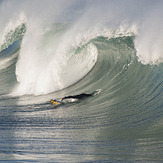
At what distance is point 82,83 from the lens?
46.6ft

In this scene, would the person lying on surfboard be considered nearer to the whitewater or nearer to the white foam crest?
the whitewater

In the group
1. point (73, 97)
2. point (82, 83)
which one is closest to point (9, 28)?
point (82, 83)

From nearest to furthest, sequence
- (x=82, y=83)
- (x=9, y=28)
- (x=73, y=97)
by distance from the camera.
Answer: (x=73, y=97), (x=82, y=83), (x=9, y=28)

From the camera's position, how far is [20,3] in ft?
73.4

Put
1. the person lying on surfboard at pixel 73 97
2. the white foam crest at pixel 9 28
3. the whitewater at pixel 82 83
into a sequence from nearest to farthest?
1. the whitewater at pixel 82 83
2. the person lying on surfboard at pixel 73 97
3. the white foam crest at pixel 9 28

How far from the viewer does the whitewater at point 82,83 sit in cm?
766

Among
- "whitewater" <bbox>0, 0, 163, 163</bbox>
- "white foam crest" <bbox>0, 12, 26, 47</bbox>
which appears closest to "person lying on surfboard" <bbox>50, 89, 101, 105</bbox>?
"whitewater" <bbox>0, 0, 163, 163</bbox>

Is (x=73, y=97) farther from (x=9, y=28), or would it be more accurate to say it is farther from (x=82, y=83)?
(x=9, y=28)

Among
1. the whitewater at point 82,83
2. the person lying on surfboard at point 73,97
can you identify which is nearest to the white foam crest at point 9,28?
the whitewater at point 82,83

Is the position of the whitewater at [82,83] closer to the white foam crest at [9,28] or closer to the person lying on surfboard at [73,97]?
the white foam crest at [9,28]

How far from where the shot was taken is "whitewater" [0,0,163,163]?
7656 millimetres

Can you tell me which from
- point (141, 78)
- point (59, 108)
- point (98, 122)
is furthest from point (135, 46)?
point (98, 122)

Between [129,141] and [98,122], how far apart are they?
1.70m

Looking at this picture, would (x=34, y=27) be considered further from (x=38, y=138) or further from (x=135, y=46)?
(x=38, y=138)
